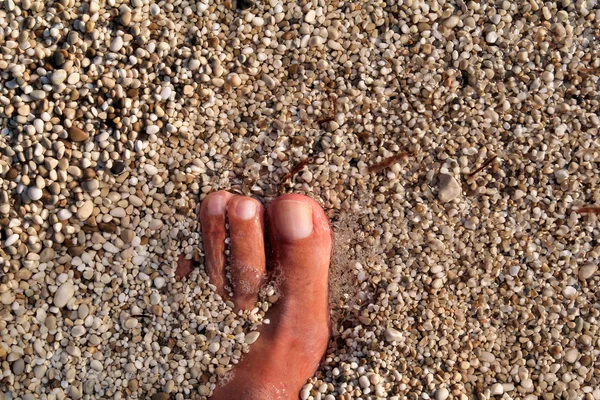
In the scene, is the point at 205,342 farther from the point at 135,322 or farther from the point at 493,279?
the point at 493,279

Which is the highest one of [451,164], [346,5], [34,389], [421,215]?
[346,5]

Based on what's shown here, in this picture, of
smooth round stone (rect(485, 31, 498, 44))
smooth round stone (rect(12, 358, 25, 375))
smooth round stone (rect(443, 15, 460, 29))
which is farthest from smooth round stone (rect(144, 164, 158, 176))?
smooth round stone (rect(485, 31, 498, 44))

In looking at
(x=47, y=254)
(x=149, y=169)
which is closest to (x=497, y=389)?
(x=149, y=169)

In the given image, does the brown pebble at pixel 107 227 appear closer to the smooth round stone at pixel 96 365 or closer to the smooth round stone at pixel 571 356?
the smooth round stone at pixel 96 365

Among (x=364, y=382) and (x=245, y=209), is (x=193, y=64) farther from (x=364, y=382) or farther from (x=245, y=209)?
(x=364, y=382)

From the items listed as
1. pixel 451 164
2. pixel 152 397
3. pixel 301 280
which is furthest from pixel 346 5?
pixel 152 397

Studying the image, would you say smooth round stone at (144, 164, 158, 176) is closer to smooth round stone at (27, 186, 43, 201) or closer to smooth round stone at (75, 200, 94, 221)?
smooth round stone at (75, 200, 94, 221)

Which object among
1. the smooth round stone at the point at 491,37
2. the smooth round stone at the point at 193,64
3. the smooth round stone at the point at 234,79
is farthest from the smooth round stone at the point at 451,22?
the smooth round stone at the point at 193,64
